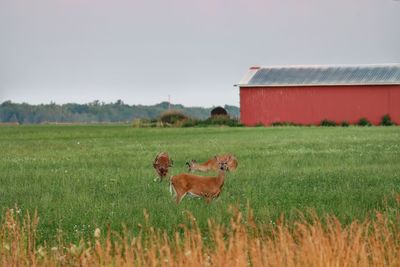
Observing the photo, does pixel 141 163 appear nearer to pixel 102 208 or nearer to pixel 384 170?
pixel 384 170

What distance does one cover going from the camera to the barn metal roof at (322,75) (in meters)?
62.8

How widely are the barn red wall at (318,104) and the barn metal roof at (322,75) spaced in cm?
41

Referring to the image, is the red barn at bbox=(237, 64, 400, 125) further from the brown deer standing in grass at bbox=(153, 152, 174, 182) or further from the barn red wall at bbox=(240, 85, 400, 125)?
the brown deer standing in grass at bbox=(153, 152, 174, 182)

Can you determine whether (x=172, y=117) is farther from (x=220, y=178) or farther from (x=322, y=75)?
(x=220, y=178)

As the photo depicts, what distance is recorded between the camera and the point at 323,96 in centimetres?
6275

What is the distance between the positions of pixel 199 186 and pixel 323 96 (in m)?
49.7

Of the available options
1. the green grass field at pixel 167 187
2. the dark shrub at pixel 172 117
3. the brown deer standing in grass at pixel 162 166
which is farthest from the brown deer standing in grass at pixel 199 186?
the dark shrub at pixel 172 117

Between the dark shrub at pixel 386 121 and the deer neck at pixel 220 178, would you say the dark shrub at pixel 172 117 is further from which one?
the deer neck at pixel 220 178

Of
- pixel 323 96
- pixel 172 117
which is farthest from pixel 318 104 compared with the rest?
pixel 172 117

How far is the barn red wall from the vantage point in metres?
61.1

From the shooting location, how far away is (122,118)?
117875mm

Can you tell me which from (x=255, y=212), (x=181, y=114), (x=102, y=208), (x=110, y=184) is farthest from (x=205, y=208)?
(x=181, y=114)

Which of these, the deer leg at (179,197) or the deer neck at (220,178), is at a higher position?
the deer neck at (220,178)

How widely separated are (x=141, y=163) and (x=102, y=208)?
9.82 meters
